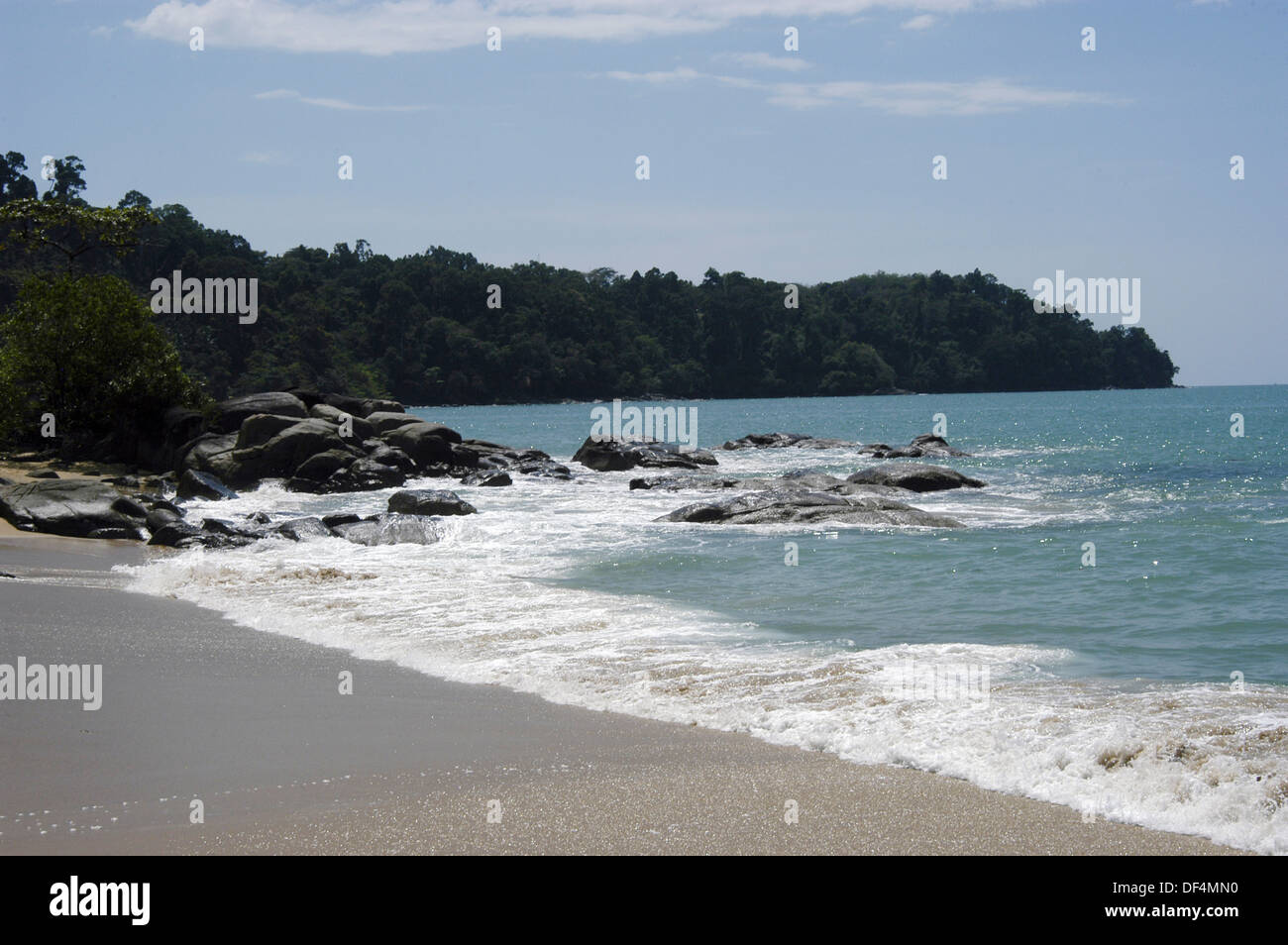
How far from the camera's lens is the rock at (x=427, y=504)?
21031 mm

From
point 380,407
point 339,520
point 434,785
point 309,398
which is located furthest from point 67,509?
point 380,407

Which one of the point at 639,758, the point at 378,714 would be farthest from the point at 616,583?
the point at 639,758

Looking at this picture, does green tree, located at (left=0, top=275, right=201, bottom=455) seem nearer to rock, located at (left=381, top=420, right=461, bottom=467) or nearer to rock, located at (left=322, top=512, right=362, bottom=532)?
rock, located at (left=381, top=420, right=461, bottom=467)

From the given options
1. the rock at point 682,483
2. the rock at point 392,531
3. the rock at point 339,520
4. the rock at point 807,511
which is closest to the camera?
the rock at point 392,531

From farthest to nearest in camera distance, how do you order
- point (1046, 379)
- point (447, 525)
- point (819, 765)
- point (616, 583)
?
point (1046, 379) → point (447, 525) → point (616, 583) → point (819, 765)

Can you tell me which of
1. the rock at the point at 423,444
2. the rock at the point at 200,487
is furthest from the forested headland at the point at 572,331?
the rock at the point at 200,487

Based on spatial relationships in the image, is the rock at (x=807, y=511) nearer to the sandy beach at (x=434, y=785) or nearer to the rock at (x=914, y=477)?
the rock at (x=914, y=477)

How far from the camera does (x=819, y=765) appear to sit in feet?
19.8

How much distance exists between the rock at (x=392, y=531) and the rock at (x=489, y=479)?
11294 mm

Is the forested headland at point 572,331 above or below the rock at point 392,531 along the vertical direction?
above

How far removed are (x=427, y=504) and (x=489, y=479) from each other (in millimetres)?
9088

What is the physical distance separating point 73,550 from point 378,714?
10542 millimetres

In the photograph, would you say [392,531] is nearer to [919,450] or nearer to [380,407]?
[380,407]
